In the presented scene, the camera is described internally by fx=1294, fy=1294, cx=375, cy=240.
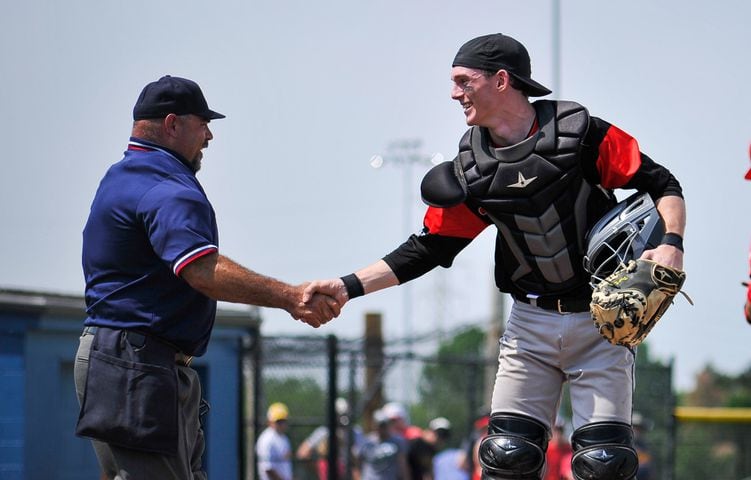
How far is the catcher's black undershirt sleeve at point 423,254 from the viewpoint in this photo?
19.4 feet

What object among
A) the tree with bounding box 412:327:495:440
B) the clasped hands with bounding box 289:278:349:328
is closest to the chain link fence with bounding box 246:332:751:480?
the tree with bounding box 412:327:495:440

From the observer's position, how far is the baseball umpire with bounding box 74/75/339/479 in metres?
5.33

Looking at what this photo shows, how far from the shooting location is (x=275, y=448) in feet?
40.8

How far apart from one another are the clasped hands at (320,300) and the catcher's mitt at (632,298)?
1.23m

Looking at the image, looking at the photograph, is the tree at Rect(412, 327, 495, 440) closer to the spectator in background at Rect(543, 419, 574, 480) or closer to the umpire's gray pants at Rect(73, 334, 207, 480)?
the spectator in background at Rect(543, 419, 574, 480)

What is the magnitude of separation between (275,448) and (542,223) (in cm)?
744

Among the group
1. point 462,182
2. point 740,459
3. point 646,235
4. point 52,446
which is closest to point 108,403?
point 462,182

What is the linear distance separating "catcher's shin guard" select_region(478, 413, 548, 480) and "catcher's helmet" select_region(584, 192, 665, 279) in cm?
74

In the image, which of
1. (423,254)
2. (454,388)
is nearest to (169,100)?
(423,254)

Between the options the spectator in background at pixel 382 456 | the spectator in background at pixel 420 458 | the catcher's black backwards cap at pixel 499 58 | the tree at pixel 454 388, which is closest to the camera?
the catcher's black backwards cap at pixel 499 58

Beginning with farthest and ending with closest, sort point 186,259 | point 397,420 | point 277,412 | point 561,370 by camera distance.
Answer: point 397,420, point 277,412, point 561,370, point 186,259

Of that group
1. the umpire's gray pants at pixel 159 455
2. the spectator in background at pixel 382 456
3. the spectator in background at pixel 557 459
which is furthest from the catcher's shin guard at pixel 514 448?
the spectator in background at pixel 382 456

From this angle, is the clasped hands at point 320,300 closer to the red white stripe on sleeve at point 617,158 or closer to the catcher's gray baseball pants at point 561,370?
the catcher's gray baseball pants at point 561,370

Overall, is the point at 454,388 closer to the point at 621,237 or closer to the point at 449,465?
the point at 449,465
